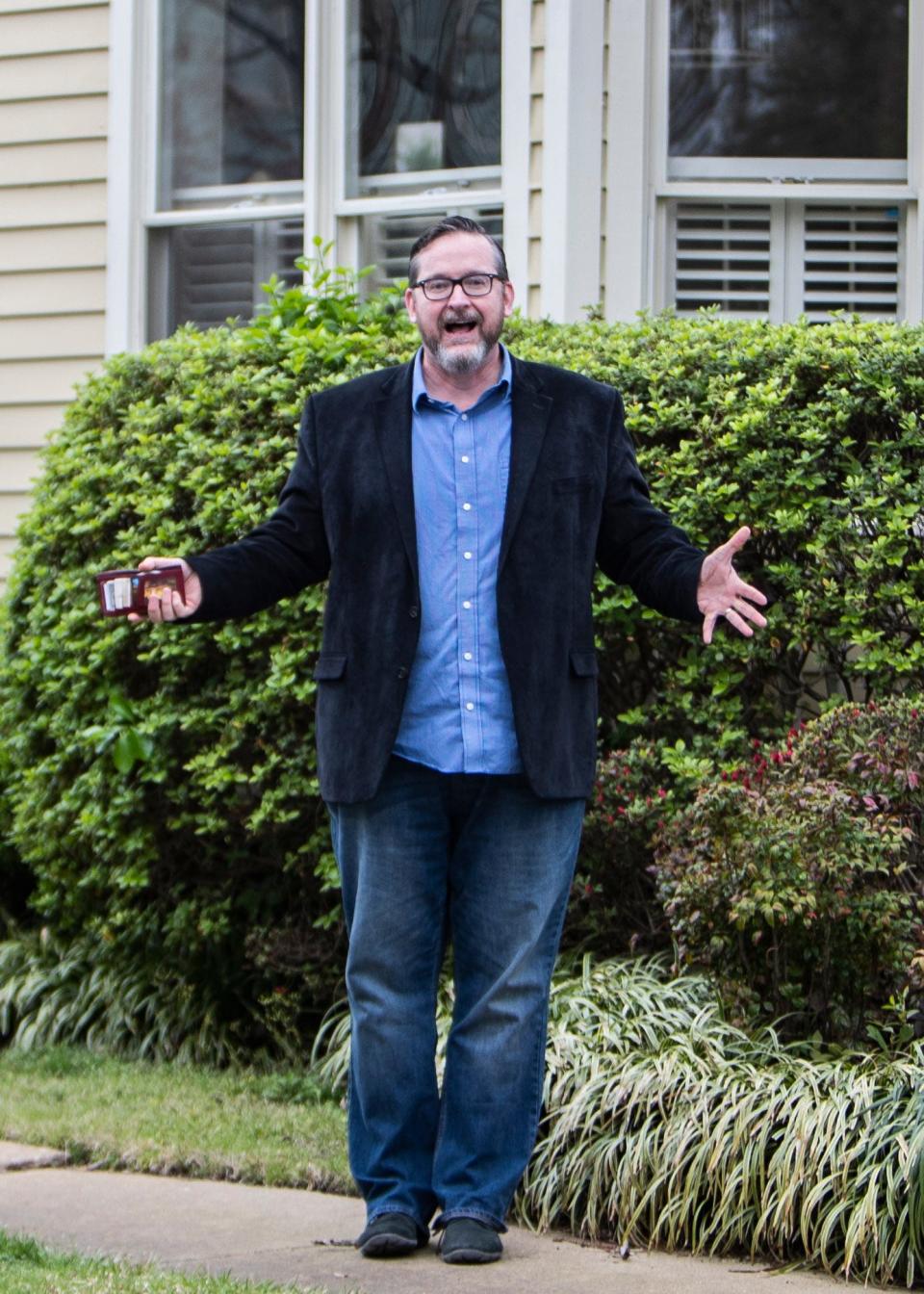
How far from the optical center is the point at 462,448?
411 cm

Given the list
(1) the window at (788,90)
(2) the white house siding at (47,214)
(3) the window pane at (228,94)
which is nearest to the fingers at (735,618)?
(1) the window at (788,90)

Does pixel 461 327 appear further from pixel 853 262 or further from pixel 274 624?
pixel 853 262

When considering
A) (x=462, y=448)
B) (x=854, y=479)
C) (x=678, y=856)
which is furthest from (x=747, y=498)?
(x=462, y=448)

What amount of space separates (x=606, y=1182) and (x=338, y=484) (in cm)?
170

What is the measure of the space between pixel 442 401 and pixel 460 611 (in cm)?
49

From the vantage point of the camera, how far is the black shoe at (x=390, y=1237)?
3.90 metres

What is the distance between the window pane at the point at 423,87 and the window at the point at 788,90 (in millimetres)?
741

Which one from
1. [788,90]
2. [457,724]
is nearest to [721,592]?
[457,724]

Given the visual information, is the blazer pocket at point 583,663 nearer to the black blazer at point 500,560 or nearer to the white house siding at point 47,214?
the black blazer at point 500,560

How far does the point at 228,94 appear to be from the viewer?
8234 mm

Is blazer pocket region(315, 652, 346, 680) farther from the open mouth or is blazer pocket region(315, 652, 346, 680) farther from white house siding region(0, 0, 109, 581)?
white house siding region(0, 0, 109, 581)

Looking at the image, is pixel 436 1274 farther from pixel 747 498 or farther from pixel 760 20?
pixel 760 20

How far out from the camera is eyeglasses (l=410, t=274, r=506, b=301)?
13.3 ft

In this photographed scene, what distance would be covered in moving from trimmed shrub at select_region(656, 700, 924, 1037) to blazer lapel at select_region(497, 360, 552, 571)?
3.68 ft
